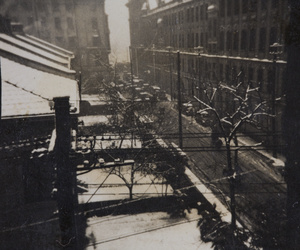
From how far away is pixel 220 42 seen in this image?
33969mm

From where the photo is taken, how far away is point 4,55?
17750 mm

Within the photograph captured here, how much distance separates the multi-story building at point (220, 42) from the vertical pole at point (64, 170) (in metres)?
5.98

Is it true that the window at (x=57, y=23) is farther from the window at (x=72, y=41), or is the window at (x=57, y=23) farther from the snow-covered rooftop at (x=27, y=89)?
the snow-covered rooftop at (x=27, y=89)

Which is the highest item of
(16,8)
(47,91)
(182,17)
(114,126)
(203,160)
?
(16,8)

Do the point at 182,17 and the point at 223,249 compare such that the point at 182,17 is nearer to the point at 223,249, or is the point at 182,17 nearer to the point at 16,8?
the point at 16,8

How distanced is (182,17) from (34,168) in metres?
38.9

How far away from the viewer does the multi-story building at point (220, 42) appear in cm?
2389

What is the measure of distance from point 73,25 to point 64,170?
56.2 m

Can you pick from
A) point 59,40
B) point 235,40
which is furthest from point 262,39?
point 59,40

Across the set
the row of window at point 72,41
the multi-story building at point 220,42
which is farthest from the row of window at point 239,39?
the row of window at point 72,41

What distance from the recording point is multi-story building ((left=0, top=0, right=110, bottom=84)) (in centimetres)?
5622

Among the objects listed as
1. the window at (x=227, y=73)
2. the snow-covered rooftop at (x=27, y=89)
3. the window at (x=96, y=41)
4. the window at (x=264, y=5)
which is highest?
the window at (x=264, y=5)

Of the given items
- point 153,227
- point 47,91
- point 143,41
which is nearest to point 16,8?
point 143,41

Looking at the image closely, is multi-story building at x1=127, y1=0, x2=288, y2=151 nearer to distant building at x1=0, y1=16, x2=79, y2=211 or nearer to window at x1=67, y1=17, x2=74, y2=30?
distant building at x1=0, y1=16, x2=79, y2=211
